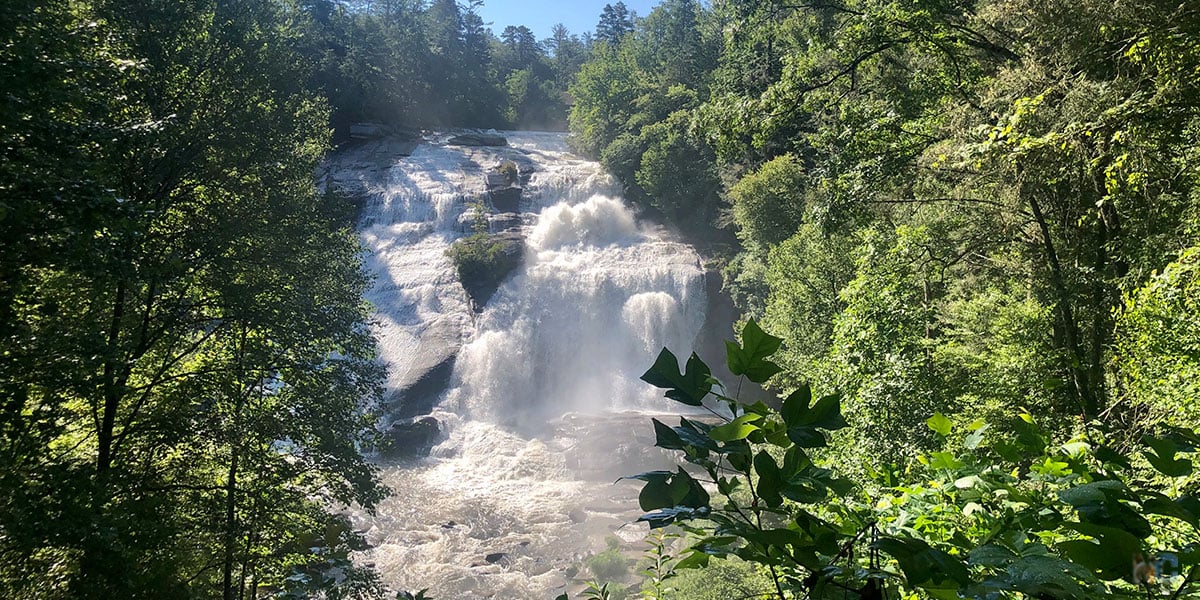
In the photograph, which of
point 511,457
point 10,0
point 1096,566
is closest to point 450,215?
point 511,457

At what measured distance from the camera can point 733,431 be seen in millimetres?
931

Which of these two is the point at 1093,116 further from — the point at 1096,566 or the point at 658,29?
the point at 658,29

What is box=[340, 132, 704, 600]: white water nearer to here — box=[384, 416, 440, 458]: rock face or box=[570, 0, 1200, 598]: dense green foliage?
box=[384, 416, 440, 458]: rock face

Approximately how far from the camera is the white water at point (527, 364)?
591 inches

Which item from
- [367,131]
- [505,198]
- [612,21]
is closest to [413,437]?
[505,198]

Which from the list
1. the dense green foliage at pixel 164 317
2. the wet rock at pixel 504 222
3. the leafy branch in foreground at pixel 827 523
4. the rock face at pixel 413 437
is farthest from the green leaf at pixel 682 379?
the wet rock at pixel 504 222

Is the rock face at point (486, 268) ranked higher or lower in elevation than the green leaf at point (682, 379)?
higher

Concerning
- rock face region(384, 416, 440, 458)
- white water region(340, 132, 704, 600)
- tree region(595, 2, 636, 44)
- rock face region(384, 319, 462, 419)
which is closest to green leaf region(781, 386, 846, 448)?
white water region(340, 132, 704, 600)

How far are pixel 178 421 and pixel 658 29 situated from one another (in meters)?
60.2

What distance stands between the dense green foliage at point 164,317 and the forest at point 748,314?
4cm

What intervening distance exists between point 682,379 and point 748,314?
6848 millimetres

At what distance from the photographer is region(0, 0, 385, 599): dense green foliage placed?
4809 millimetres

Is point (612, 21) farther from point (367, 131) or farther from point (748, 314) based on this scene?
point (748, 314)

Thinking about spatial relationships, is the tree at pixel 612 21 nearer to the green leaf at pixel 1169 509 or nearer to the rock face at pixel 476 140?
the rock face at pixel 476 140
